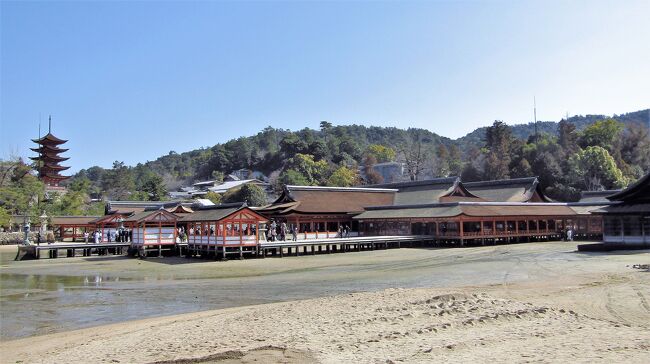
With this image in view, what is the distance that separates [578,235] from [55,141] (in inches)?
2952

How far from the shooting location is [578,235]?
47594 millimetres

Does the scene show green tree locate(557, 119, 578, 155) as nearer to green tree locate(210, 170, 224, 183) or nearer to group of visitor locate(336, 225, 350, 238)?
group of visitor locate(336, 225, 350, 238)

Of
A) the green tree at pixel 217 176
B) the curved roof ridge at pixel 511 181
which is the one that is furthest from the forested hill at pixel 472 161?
the curved roof ridge at pixel 511 181

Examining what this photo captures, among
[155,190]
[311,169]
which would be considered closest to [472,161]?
[311,169]

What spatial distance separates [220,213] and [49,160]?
59.7 m

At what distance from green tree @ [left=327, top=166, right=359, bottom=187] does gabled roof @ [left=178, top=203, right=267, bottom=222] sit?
170 feet

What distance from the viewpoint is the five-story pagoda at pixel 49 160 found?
268ft

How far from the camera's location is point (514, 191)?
56031 mm

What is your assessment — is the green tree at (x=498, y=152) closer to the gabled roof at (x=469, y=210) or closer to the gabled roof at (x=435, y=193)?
the gabled roof at (x=435, y=193)

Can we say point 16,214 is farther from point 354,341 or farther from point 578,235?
point 354,341

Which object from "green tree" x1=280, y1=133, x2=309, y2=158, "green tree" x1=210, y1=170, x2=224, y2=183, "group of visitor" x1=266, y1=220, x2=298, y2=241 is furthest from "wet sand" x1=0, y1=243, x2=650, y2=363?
"green tree" x1=210, y1=170, x2=224, y2=183

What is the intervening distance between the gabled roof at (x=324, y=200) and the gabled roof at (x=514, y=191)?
415 inches

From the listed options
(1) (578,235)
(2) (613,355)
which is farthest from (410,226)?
(2) (613,355)

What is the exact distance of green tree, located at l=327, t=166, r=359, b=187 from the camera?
89.9m
